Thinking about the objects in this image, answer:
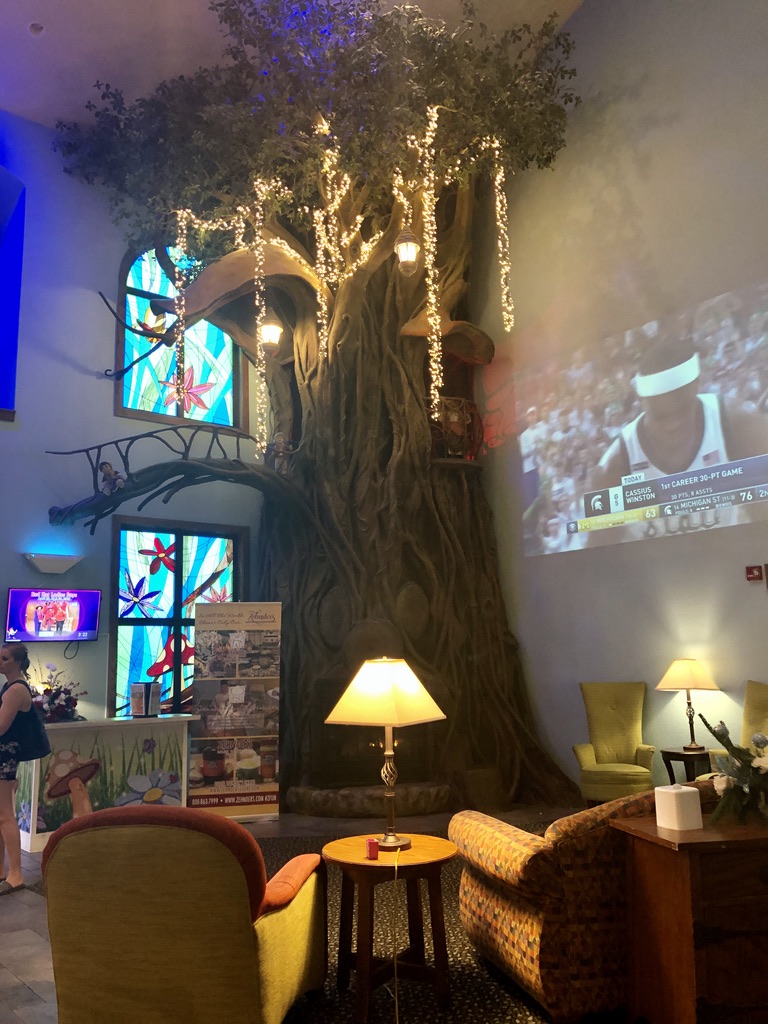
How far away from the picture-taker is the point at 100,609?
691 centimetres

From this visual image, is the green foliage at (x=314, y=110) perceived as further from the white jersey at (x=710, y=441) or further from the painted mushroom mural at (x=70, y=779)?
the painted mushroom mural at (x=70, y=779)

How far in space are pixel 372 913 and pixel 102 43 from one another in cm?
728

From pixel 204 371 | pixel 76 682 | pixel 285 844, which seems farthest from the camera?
pixel 204 371

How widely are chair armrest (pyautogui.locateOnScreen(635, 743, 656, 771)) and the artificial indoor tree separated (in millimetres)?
1019

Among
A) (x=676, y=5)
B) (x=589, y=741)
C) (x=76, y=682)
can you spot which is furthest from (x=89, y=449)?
(x=676, y=5)

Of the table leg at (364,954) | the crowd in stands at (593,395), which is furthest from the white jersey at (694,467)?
the table leg at (364,954)

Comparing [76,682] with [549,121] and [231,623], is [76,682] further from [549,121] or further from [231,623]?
[549,121]

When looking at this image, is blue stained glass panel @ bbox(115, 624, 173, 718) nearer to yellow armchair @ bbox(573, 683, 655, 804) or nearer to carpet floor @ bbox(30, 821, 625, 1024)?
yellow armchair @ bbox(573, 683, 655, 804)

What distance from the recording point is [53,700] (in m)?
5.91

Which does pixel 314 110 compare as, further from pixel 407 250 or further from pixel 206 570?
pixel 206 570

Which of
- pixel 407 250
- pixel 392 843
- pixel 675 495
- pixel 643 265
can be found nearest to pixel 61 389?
pixel 407 250

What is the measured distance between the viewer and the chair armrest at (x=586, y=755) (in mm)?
5938

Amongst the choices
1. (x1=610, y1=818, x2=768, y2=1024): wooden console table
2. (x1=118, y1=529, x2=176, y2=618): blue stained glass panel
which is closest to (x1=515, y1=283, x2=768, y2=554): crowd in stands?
(x1=118, y1=529, x2=176, y2=618): blue stained glass panel

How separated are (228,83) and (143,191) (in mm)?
1239
